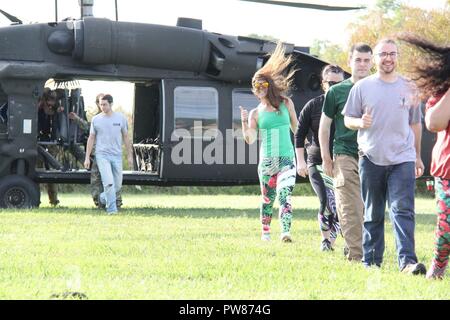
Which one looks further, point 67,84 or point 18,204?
point 67,84

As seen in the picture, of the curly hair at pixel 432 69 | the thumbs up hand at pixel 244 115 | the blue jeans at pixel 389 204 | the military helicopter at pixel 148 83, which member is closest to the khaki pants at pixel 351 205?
the blue jeans at pixel 389 204

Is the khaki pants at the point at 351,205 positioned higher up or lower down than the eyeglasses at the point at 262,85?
lower down

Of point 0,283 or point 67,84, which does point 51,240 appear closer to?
point 0,283

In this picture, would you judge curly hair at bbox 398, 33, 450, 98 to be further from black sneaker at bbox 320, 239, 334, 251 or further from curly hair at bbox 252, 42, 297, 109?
curly hair at bbox 252, 42, 297, 109

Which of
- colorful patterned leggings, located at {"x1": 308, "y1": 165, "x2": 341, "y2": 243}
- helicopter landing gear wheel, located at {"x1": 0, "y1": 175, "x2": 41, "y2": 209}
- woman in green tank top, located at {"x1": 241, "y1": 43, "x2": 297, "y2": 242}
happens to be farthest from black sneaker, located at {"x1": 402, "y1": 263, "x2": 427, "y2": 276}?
helicopter landing gear wheel, located at {"x1": 0, "y1": 175, "x2": 41, "y2": 209}

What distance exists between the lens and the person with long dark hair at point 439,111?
7.92 metres

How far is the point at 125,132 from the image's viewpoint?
645 inches

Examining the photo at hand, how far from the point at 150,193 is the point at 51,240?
958 inches

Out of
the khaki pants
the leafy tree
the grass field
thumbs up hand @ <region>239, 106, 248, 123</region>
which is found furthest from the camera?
the leafy tree

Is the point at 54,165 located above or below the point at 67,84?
below

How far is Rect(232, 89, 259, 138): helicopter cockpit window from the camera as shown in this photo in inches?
731

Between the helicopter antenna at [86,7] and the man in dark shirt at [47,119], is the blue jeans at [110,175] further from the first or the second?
the helicopter antenna at [86,7]

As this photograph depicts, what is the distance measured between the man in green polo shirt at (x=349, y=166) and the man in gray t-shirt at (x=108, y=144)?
23.0ft
